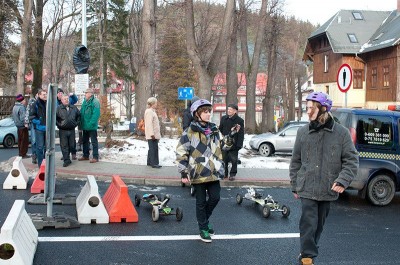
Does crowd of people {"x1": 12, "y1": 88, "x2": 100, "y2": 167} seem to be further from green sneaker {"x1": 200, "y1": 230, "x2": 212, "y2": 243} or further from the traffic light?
green sneaker {"x1": 200, "y1": 230, "x2": 212, "y2": 243}

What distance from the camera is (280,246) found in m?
6.78

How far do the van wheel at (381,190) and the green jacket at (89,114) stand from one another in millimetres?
7066

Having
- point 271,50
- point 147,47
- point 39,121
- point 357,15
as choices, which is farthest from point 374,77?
point 39,121

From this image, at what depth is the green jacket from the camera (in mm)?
13227

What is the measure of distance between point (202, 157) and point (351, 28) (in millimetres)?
43138

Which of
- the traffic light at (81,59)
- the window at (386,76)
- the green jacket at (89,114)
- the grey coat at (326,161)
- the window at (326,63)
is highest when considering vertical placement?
the window at (326,63)

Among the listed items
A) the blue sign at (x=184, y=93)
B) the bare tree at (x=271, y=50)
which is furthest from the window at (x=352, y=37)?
the blue sign at (x=184, y=93)

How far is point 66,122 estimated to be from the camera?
1231 cm

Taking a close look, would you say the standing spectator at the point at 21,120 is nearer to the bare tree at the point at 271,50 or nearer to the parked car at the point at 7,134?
the parked car at the point at 7,134

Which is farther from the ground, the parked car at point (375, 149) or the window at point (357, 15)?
the window at point (357, 15)

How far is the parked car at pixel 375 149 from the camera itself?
9.80m

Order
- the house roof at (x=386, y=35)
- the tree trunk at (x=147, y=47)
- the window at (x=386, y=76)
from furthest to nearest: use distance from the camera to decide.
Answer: the window at (x=386, y=76) → the house roof at (x=386, y=35) → the tree trunk at (x=147, y=47)

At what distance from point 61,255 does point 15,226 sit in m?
0.97

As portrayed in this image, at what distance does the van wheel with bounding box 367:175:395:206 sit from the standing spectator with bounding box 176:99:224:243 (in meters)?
4.37
